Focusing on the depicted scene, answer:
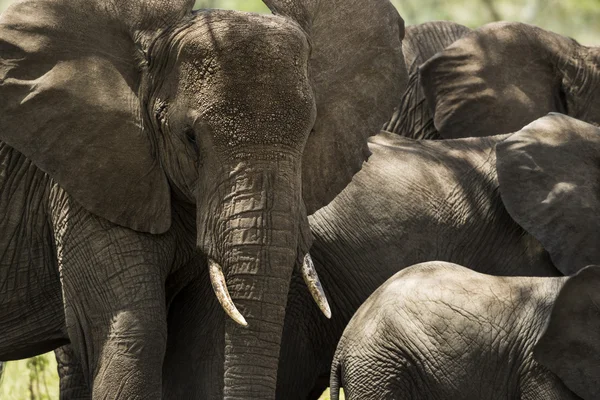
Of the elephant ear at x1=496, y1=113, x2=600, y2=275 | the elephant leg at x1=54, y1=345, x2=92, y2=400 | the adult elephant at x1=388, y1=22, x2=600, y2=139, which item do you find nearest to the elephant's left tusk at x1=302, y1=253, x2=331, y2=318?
the elephant leg at x1=54, y1=345, x2=92, y2=400

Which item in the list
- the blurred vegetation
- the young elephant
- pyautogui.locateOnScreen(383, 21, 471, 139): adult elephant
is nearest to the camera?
the young elephant

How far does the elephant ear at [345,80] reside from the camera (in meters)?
6.01

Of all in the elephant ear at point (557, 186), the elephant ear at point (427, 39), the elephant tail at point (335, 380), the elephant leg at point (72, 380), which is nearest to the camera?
the elephant tail at point (335, 380)

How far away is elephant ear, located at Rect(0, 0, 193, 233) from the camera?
560 centimetres

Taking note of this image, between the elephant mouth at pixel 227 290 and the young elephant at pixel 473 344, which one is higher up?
the elephant mouth at pixel 227 290

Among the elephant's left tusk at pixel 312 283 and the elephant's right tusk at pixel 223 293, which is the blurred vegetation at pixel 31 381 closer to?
the elephant's left tusk at pixel 312 283

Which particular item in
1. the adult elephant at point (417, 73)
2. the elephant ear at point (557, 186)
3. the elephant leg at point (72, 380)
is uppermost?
the elephant ear at point (557, 186)

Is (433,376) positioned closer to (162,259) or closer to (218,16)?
(162,259)

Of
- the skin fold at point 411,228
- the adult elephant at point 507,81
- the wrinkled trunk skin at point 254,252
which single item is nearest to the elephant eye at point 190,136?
the wrinkled trunk skin at point 254,252

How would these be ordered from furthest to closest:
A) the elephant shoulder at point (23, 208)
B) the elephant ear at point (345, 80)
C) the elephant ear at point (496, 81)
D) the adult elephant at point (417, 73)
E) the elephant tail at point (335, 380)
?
the adult elephant at point (417, 73) → the elephant ear at point (496, 81) → the elephant tail at point (335, 380) → the elephant ear at point (345, 80) → the elephant shoulder at point (23, 208)

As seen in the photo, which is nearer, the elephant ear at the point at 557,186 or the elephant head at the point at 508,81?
the elephant ear at the point at 557,186

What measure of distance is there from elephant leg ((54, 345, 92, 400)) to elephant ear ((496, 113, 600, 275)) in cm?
195

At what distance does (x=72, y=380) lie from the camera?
681cm

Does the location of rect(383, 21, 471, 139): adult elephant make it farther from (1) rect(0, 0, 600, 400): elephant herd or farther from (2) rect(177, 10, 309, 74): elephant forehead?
(2) rect(177, 10, 309, 74): elephant forehead
